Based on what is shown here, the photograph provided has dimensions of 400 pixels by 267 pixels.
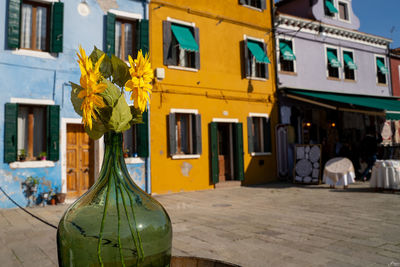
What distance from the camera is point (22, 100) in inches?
317

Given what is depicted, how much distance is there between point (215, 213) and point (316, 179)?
5.95 m

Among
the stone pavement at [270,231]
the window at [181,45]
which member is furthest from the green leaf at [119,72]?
the window at [181,45]

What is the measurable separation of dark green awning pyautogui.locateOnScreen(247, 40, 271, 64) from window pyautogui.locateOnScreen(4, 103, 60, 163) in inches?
298

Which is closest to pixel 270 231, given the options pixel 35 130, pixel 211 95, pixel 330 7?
pixel 35 130

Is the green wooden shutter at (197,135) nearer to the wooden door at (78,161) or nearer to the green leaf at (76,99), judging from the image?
the wooden door at (78,161)

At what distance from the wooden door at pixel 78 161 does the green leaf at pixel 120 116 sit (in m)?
8.55

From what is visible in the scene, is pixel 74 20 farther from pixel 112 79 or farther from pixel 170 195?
pixel 112 79

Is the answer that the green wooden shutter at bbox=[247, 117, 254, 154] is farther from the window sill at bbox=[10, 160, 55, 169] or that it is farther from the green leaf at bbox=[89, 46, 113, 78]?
the green leaf at bbox=[89, 46, 113, 78]

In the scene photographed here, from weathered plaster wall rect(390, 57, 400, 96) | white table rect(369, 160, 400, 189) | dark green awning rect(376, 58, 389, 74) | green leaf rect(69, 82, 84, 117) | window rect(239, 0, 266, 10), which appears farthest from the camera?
weathered plaster wall rect(390, 57, 400, 96)

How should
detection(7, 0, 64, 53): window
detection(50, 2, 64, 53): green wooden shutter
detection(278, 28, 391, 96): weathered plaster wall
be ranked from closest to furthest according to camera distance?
1. detection(7, 0, 64, 53): window
2. detection(50, 2, 64, 53): green wooden shutter
3. detection(278, 28, 391, 96): weathered plaster wall

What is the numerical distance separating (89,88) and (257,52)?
12.2 metres

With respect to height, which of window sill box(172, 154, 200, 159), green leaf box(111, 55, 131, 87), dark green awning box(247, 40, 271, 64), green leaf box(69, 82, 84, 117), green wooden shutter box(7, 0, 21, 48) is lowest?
window sill box(172, 154, 200, 159)

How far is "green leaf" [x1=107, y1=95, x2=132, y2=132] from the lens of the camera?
3.39 feet

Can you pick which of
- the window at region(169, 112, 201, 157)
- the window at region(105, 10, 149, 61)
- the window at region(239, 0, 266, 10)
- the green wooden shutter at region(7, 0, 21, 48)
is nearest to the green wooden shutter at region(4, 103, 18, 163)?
the green wooden shutter at region(7, 0, 21, 48)
